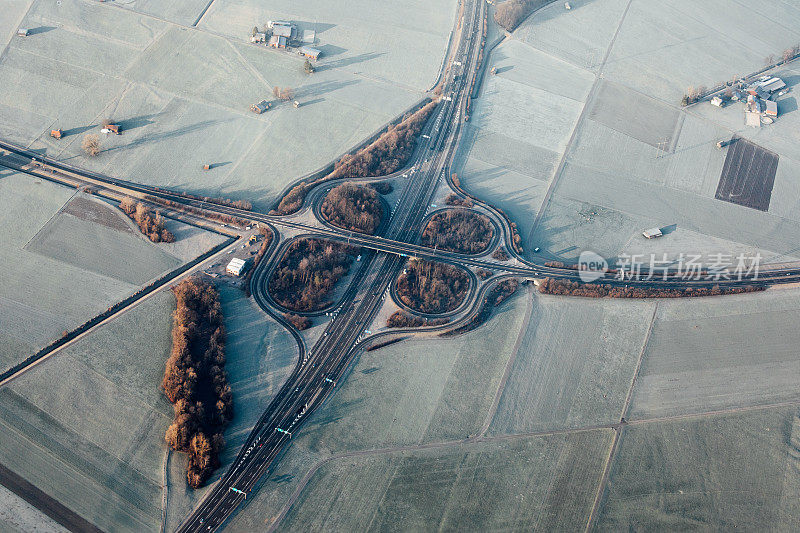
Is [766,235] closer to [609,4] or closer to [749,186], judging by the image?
[749,186]

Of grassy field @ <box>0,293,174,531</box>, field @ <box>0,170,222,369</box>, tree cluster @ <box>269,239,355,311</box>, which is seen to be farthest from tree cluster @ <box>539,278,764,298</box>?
grassy field @ <box>0,293,174,531</box>

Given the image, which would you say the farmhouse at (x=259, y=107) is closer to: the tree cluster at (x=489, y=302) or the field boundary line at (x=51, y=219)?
the field boundary line at (x=51, y=219)

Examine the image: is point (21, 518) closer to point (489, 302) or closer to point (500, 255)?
point (489, 302)

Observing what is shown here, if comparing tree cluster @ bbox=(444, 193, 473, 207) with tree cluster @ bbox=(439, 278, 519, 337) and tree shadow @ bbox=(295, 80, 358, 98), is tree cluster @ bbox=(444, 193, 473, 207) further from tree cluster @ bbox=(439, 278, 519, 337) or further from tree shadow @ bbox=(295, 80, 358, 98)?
tree shadow @ bbox=(295, 80, 358, 98)

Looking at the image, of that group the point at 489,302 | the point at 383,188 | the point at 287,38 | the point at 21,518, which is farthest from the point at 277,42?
the point at 21,518

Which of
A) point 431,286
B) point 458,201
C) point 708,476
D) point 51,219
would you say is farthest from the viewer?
point 458,201

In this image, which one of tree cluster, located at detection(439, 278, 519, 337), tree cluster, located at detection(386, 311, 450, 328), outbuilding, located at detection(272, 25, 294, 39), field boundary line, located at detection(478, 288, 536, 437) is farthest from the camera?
outbuilding, located at detection(272, 25, 294, 39)
